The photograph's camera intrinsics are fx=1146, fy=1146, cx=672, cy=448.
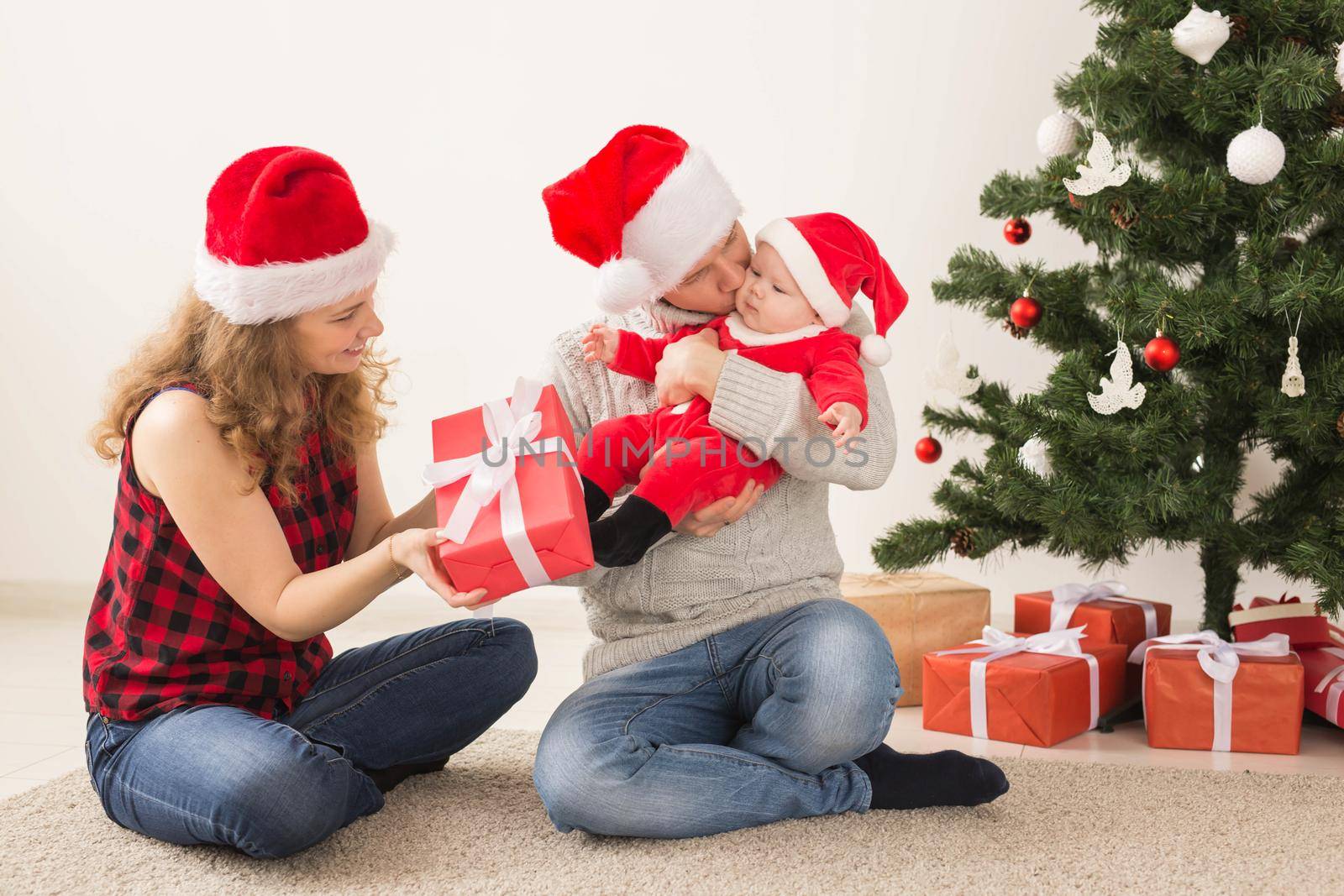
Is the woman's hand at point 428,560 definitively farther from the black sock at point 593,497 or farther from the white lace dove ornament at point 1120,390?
the white lace dove ornament at point 1120,390

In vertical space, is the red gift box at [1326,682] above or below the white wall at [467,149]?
below

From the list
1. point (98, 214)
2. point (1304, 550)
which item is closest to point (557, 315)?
point (98, 214)

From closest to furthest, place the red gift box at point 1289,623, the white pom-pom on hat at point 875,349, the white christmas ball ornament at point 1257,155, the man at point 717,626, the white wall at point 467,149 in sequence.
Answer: the man at point 717,626 < the white pom-pom on hat at point 875,349 < the white christmas ball ornament at point 1257,155 < the red gift box at point 1289,623 < the white wall at point 467,149

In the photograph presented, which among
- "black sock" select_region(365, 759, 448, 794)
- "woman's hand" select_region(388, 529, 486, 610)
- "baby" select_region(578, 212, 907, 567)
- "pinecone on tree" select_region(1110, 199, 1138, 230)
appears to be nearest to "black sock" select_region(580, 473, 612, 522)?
"baby" select_region(578, 212, 907, 567)

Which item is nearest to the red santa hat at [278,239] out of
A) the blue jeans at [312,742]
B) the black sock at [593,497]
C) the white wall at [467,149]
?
the black sock at [593,497]

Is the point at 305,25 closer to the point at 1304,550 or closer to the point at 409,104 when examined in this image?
the point at 409,104

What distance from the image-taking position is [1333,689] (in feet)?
5.99

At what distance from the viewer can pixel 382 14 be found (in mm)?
2781

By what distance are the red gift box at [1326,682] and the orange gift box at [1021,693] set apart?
11.9 inches

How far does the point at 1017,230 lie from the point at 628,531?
1117 millimetres

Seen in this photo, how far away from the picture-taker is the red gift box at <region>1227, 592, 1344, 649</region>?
1.92 metres

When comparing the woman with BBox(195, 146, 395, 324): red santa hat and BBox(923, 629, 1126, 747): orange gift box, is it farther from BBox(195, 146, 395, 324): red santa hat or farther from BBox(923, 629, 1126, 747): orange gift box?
BBox(923, 629, 1126, 747): orange gift box

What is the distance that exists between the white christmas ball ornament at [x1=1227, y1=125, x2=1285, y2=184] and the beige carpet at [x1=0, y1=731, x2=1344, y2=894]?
890 mm

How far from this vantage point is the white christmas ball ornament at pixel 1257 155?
1.71 meters
